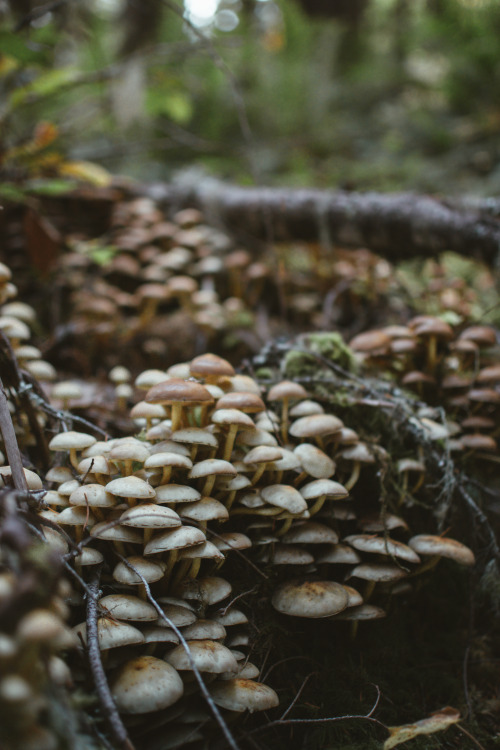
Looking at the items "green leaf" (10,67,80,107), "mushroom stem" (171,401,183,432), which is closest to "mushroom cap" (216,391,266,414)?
"mushroom stem" (171,401,183,432)

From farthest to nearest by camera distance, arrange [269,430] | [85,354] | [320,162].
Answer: [320,162] → [85,354] → [269,430]

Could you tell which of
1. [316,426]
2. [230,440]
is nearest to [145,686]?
[230,440]

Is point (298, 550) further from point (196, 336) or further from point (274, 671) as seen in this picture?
point (196, 336)

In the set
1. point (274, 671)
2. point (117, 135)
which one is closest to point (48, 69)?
point (117, 135)

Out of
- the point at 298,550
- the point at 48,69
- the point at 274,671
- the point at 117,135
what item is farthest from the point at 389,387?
the point at 117,135

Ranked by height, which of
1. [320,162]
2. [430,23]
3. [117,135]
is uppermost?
[430,23]

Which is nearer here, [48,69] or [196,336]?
[196,336]

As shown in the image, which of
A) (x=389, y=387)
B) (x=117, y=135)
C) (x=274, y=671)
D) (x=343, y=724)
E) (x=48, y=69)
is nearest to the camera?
(x=343, y=724)

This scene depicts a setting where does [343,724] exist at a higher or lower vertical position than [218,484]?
lower
